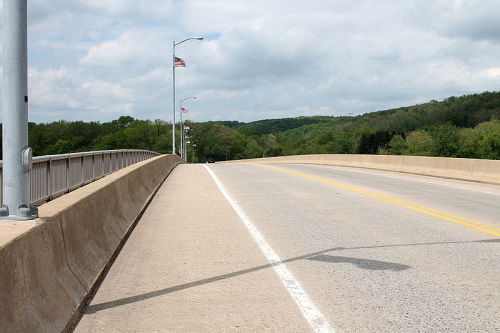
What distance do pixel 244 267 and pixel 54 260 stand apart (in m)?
2.78

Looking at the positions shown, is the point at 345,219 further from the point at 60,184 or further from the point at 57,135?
the point at 57,135

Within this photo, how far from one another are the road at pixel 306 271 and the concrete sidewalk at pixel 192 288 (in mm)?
15

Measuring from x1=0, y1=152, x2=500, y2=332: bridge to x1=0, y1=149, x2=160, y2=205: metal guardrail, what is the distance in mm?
187

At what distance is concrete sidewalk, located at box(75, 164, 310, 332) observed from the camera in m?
5.18

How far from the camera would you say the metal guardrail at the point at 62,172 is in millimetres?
11180

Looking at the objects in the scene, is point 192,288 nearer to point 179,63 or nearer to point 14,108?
point 14,108

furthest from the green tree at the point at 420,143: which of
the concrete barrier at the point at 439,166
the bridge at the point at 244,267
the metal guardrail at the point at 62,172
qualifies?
the bridge at the point at 244,267

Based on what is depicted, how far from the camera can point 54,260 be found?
523 centimetres

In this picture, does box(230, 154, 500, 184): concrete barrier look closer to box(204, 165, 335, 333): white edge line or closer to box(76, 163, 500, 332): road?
box(76, 163, 500, 332): road

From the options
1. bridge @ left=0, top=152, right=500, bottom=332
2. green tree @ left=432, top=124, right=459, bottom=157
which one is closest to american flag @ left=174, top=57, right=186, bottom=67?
bridge @ left=0, top=152, right=500, bottom=332

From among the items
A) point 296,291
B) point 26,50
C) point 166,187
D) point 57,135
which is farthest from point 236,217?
point 57,135

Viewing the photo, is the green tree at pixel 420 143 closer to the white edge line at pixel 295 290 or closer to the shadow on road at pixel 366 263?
the white edge line at pixel 295 290

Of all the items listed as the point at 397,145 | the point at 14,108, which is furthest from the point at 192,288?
the point at 397,145

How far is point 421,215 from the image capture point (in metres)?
12.2
